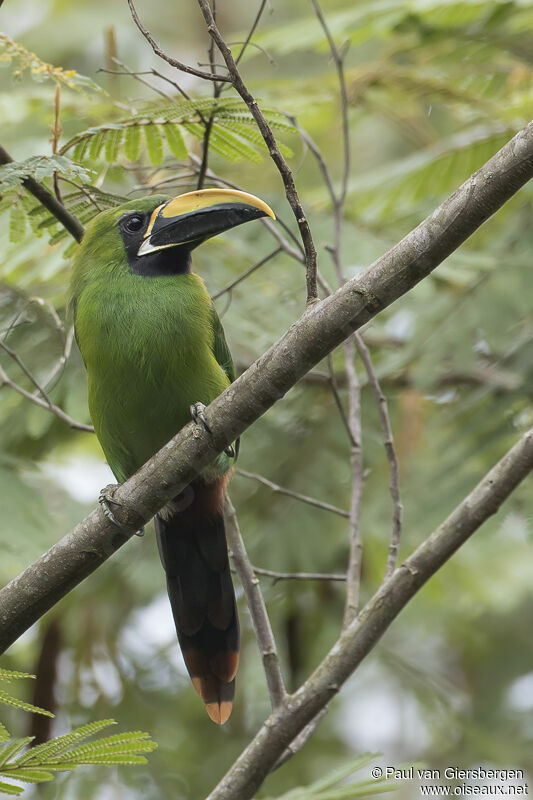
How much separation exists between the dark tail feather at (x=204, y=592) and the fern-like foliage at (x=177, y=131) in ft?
3.99

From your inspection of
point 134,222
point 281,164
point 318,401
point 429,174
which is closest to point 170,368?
point 134,222

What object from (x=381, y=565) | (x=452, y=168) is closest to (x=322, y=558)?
(x=381, y=565)

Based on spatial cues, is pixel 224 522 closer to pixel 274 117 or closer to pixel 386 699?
pixel 274 117

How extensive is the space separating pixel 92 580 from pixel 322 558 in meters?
1.32

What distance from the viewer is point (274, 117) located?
3.75m

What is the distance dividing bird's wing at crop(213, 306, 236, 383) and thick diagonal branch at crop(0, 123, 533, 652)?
3.39 feet

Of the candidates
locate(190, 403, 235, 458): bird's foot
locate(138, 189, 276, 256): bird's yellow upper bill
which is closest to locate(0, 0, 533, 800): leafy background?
locate(138, 189, 276, 256): bird's yellow upper bill

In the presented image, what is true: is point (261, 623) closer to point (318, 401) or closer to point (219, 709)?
point (219, 709)

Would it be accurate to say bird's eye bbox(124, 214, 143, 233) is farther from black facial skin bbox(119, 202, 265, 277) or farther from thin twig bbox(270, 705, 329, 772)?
thin twig bbox(270, 705, 329, 772)

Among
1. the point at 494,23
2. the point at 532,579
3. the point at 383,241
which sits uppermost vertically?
the point at 494,23

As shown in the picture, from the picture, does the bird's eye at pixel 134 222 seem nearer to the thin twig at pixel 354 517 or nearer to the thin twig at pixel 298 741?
the thin twig at pixel 354 517

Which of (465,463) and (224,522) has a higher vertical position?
(465,463)

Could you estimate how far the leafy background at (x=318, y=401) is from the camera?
4.49 m

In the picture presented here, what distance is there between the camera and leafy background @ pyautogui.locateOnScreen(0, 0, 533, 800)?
4.49m
